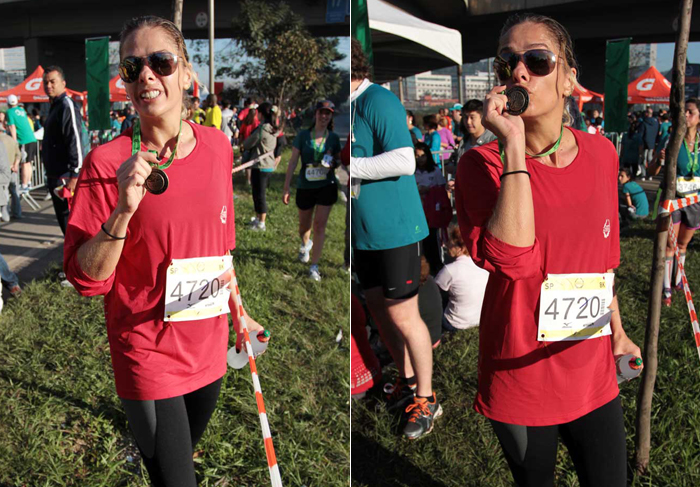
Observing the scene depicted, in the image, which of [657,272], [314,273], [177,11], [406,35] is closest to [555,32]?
[657,272]

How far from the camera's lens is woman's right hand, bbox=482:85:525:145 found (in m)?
1.56

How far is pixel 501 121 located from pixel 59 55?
43.7 metres

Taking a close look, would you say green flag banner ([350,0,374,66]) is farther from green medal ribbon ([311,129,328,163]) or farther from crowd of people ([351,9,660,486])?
green medal ribbon ([311,129,328,163])

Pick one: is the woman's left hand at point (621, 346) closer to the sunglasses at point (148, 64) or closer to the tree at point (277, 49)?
the sunglasses at point (148, 64)

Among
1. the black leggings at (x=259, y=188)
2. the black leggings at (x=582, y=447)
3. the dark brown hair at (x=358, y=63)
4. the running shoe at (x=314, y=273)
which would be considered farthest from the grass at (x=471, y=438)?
the black leggings at (x=259, y=188)

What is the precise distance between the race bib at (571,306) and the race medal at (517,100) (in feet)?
1.58

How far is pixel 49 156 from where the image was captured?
6551 millimetres

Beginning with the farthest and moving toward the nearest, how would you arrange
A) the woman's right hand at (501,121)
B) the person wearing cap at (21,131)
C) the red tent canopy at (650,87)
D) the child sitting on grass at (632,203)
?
the red tent canopy at (650,87), the person wearing cap at (21,131), the child sitting on grass at (632,203), the woman's right hand at (501,121)

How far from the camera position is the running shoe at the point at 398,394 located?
3.95 m

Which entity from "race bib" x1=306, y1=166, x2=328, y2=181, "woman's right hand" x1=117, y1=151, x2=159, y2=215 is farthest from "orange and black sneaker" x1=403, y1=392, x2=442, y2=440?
"race bib" x1=306, y1=166, x2=328, y2=181

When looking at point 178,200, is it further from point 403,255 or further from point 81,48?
point 81,48

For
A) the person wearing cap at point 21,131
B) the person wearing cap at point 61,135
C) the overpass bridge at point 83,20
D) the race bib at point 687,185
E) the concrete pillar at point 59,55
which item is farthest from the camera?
the concrete pillar at point 59,55

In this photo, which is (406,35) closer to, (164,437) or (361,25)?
(361,25)

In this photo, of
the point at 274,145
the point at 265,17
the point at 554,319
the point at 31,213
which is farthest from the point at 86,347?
the point at 265,17
